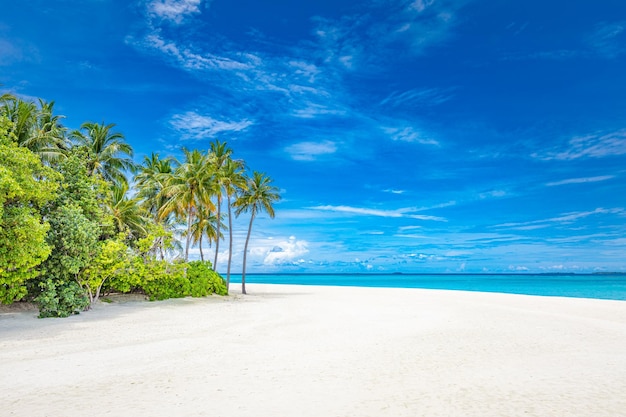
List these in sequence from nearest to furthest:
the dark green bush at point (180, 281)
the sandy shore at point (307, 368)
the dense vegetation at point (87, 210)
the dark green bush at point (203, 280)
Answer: the sandy shore at point (307, 368), the dense vegetation at point (87, 210), the dark green bush at point (180, 281), the dark green bush at point (203, 280)

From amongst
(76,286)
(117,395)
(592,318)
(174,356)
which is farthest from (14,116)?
(592,318)

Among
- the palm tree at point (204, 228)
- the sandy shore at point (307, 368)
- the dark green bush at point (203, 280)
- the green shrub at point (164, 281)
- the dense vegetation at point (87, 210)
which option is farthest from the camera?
the palm tree at point (204, 228)

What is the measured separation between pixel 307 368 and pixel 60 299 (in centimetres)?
1250

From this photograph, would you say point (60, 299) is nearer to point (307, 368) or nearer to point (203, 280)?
point (203, 280)

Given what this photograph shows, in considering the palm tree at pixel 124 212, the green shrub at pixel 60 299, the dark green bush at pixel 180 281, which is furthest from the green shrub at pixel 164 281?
the green shrub at pixel 60 299

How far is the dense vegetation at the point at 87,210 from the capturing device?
14617 mm

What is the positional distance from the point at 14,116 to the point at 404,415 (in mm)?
27748

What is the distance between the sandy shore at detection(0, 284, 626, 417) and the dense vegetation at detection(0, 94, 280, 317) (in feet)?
6.96

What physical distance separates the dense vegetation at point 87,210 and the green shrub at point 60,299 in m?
0.04

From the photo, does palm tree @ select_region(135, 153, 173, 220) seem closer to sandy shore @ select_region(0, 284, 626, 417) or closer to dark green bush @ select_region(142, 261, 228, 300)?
dark green bush @ select_region(142, 261, 228, 300)

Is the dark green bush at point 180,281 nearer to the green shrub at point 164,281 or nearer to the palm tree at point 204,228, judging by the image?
the green shrub at point 164,281

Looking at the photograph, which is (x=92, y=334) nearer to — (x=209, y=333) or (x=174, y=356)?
(x=209, y=333)

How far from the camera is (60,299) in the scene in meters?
17.0

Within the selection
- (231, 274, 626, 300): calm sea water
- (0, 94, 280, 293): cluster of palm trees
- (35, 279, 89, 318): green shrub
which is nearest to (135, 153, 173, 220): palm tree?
(0, 94, 280, 293): cluster of palm trees
